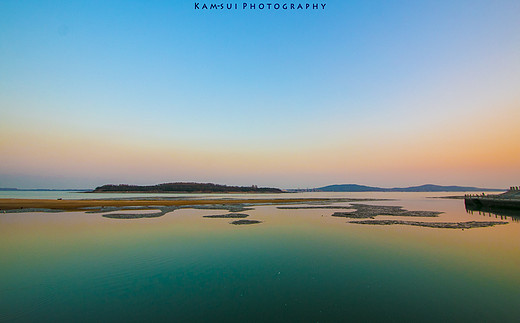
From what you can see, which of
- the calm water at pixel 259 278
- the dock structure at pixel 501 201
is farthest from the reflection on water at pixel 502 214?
the calm water at pixel 259 278

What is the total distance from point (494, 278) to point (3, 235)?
123 ft

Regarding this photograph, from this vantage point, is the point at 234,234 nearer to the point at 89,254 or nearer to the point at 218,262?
the point at 218,262

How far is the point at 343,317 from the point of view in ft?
28.8

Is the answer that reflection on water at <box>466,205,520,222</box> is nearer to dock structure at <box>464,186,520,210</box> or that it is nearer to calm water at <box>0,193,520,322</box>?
dock structure at <box>464,186,520,210</box>

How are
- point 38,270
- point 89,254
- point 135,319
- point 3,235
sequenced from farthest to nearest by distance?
point 3,235, point 89,254, point 38,270, point 135,319

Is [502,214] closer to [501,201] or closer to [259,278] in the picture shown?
[501,201]

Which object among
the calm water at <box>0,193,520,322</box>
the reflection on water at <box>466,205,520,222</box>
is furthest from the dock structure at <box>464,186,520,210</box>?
the calm water at <box>0,193,520,322</box>

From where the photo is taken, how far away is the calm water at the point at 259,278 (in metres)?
9.21

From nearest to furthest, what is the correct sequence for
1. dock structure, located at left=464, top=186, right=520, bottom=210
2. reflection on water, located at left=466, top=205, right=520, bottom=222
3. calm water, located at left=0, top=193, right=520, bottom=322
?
calm water, located at left=0, top=193, right=520, bottom=322 → reflection on water, located at left=466, top=205, right=520, bottom=222 → dock structure, located at left=464, top=186, right=520, bottom=210

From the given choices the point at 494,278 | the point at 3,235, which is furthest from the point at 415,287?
the point at 3,235

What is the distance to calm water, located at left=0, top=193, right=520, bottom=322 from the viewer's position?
921cm

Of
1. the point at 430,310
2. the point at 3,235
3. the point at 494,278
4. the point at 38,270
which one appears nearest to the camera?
the point at 430,310

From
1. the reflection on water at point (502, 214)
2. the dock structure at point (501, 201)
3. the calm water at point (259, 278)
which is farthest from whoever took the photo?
the dock structure at point (501, 201)

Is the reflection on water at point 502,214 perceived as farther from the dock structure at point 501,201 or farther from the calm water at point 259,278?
the calm water at point 259,278
